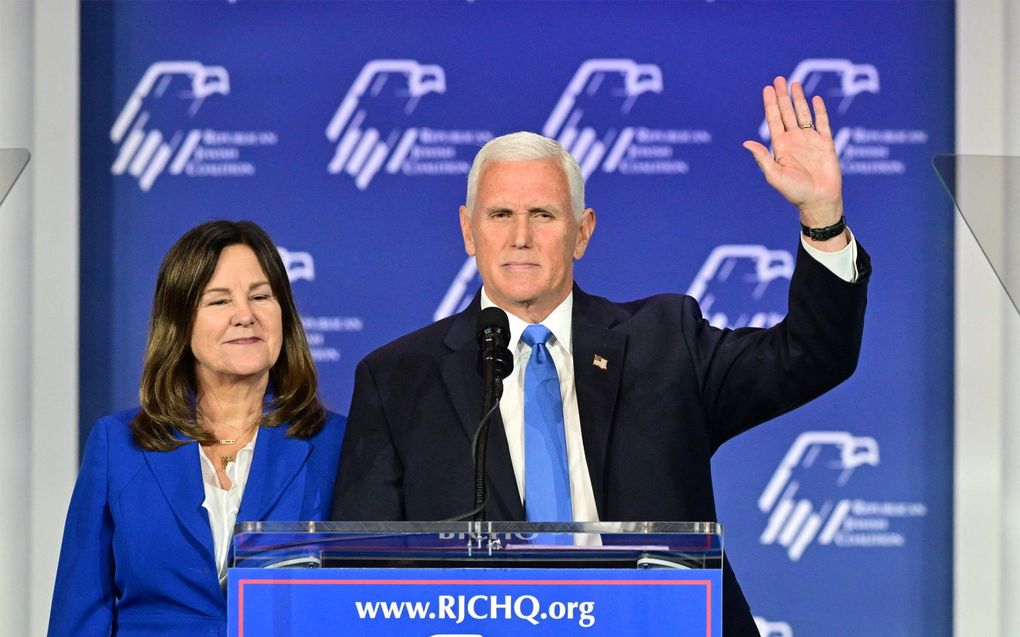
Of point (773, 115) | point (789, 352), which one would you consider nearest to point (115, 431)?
point (789, 352)

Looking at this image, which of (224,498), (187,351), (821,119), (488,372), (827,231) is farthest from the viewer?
(187,351)

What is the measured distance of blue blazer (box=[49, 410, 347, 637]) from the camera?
9.46 feet

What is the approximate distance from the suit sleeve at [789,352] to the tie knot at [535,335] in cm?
35

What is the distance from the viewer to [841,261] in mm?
2752

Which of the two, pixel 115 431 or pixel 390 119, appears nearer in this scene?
pixel 115 431

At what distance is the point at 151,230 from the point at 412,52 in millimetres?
1134

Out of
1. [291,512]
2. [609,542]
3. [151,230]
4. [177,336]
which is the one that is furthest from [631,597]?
[151,230]

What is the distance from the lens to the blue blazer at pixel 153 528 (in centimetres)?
288

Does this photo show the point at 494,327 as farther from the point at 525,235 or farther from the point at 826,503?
the point at 826,503

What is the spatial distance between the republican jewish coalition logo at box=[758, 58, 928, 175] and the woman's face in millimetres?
2287

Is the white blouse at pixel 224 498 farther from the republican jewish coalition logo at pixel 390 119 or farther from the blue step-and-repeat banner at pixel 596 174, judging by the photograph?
the republican jewish coalition logo at pixel 390 119

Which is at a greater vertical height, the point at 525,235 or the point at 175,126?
the point at 175,126

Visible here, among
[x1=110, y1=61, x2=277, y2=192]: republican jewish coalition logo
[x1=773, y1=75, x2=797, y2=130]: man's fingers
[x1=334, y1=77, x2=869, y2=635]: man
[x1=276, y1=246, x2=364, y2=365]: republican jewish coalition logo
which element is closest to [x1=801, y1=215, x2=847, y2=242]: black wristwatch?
[x1=334, y1=77, x2=869, y2=635]: man

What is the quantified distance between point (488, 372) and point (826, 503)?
2.73 m
